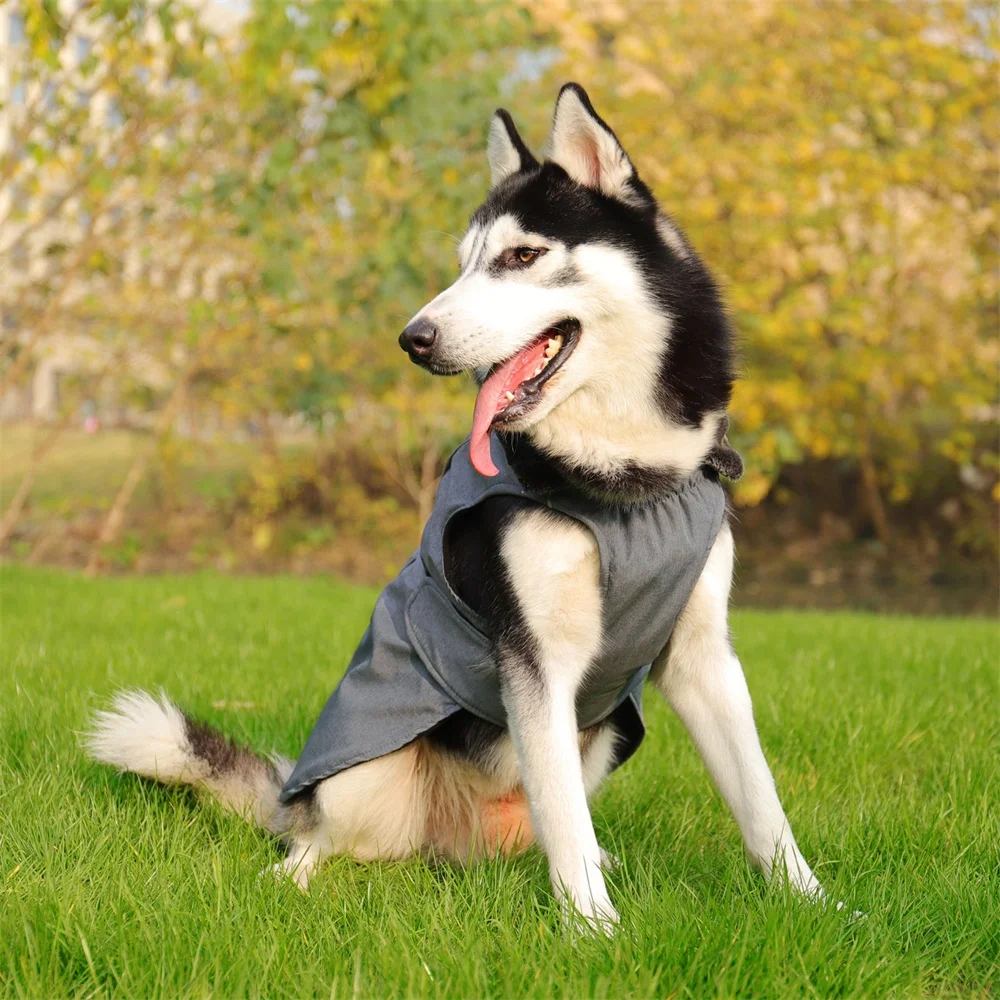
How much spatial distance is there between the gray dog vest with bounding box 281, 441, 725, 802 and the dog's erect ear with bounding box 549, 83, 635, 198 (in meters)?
0.67

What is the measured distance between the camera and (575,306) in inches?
90.0

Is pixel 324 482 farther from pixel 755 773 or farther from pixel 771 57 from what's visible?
pixel 755 773

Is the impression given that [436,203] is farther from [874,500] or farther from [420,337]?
[420,337]

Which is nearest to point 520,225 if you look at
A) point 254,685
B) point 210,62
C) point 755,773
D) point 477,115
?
point 755,773

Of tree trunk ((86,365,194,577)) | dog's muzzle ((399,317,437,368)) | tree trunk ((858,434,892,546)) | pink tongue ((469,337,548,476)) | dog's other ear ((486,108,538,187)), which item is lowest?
tree trunk ((858,434,892,546))

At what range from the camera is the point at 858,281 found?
9758 mm

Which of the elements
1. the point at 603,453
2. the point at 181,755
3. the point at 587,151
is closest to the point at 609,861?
the point at 603,453

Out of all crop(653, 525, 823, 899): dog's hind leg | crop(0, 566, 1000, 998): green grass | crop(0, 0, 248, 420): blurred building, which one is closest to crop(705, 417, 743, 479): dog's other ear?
crop(653, 525, 823, 899): dog's hind leg

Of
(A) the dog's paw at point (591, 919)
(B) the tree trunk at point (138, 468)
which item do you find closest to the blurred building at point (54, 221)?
(B) the tree trunk at point (138, 468)

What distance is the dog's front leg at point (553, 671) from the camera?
2178 mm

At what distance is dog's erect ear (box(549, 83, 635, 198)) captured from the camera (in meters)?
2.39

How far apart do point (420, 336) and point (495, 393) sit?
0.20 m

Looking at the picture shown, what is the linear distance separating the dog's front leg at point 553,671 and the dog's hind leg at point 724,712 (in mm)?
282

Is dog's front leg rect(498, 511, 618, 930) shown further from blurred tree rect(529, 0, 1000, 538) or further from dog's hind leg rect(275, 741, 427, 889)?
blurred tree rect(529, 0, 1000, 538)
